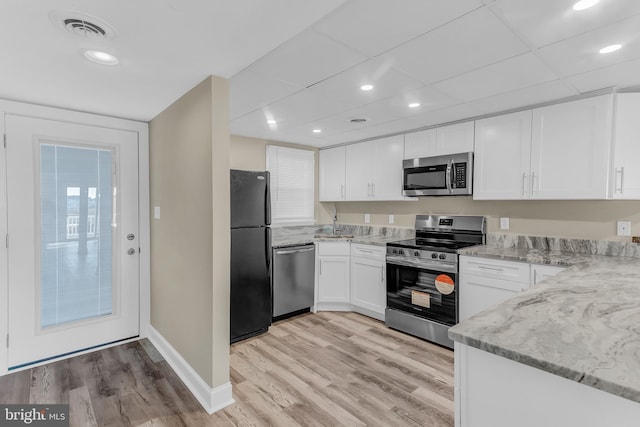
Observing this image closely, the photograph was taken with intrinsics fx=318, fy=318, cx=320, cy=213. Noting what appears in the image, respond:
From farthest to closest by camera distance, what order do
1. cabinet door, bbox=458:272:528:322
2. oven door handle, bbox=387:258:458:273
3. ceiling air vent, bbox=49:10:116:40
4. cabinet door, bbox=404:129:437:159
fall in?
1. cabinet door, bbox=404:129:437:159
2. oven door handle, bbox=387:258:458:273
3. cabinet door, bbox=458:272:528:322
4. ceiling air vent, bbox=49:10:116:40

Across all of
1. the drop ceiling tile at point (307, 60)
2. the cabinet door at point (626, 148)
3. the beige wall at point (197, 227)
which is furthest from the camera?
the cabinet door at point (626, 148)

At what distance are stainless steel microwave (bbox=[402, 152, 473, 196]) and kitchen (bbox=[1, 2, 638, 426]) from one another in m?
0.36

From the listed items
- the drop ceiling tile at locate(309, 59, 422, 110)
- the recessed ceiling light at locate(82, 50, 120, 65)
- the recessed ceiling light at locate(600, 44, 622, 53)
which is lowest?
the recessed ceiling light at locate(82, 50, 120, 65)

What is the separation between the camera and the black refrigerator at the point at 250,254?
3.13m

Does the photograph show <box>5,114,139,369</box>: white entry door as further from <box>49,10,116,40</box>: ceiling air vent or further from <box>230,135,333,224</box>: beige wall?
<box>49,10,116,40</box>: ceiling air vent

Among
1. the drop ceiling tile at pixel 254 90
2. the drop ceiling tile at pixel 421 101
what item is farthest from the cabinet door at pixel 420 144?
the drop ceiling tile at pixel 254 90

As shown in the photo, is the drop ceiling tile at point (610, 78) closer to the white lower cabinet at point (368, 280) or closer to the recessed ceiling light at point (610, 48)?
the recessed ceiling light at point (610, 48)

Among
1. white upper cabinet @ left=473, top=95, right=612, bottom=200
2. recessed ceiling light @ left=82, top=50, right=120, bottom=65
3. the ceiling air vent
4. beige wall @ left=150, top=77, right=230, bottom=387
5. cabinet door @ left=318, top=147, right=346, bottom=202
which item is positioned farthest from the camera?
cabinet door @ left=318, top=147, right=346, bottom=202

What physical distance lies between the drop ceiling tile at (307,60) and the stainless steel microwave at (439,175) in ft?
5.92

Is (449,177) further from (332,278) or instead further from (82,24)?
(82,24)

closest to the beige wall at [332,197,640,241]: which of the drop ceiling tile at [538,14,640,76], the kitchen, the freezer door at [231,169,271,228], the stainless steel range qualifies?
the kitchen

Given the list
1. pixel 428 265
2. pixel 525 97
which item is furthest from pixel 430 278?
pixel 525 97

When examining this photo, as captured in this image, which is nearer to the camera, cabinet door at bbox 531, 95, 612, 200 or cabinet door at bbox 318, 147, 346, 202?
cabinet door at bbox 531, 95, 612, 200

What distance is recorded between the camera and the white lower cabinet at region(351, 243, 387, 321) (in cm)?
369
